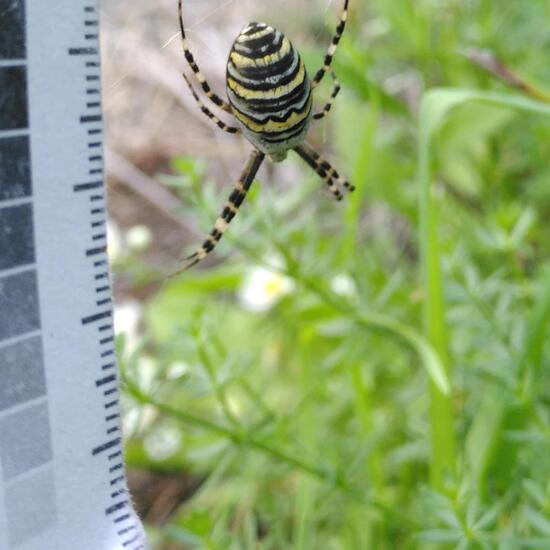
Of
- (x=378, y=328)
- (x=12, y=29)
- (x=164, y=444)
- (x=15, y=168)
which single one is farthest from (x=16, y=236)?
(x=164, y=444)

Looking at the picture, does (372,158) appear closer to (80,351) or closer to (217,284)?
(217,284)

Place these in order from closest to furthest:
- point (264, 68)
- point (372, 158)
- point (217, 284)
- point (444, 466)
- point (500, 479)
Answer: point (264, 68) < point (444, 466) < point (500, 479) < point (217, 284) < point (372, 158)

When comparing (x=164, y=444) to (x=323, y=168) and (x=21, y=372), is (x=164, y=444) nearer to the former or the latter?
(x=323, y=168)

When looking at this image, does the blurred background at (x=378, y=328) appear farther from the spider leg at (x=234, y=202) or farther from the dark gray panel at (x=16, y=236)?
the dark gray panel at (x=16, y=236)

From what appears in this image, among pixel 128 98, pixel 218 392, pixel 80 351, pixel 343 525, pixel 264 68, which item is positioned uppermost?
pixel 128 98

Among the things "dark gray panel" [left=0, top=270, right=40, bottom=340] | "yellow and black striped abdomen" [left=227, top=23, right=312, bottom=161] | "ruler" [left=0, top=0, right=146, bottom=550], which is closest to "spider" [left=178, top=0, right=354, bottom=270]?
"yellow and black striped abdomen" [left=227, top=23, right=312, bottom=161]

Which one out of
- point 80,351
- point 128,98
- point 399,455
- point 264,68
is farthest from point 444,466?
point 128,98

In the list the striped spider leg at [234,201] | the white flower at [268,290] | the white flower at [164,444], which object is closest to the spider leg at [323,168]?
the striped spider leg at [234,201]
